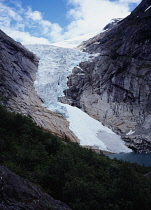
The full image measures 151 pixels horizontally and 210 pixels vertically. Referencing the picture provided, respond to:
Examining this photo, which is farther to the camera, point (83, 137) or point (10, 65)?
point (10, 65)

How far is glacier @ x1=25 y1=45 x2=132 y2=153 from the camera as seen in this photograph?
1384 inches

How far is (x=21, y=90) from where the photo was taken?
37938 millimetres

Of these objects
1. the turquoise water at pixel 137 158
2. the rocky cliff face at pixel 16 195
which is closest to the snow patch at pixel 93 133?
the turquoise water at pixel 137 158

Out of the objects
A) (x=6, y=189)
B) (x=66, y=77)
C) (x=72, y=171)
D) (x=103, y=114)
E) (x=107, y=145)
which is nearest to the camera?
(x=6, y=189)

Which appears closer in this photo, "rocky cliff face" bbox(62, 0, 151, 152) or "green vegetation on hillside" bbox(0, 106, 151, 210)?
"green vegetation on hillside" bbox(0, 106, 151, 210)

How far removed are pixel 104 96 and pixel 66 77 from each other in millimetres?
10723

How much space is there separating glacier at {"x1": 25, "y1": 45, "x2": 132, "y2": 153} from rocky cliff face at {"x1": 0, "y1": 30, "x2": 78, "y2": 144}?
1975 mm

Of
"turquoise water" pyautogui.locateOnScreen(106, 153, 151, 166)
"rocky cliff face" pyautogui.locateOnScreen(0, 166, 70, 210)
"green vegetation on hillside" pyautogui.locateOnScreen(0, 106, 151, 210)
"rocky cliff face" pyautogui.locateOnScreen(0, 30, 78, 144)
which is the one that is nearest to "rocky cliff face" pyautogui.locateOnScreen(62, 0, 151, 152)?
"turquoise water" pyautogui.locateOnScreen(106, 153, 151, 166)

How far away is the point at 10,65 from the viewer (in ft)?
133

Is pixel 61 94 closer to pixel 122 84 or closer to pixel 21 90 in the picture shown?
pixel 21 90

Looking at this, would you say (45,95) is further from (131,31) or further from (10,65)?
(131,31)

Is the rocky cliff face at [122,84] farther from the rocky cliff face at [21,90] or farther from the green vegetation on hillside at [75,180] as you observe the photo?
the green vegetation on hillside at [75,180]

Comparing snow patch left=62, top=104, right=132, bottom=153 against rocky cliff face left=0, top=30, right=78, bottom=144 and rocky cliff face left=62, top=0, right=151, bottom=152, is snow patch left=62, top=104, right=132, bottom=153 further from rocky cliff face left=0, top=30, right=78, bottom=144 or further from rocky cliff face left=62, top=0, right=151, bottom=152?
rocky cliff face left=0, top=30, right=78, bottom=144

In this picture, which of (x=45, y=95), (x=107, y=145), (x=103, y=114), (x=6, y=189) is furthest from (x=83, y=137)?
(x=6, y=189)
